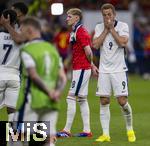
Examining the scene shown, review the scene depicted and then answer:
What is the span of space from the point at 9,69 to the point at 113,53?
2064 mm

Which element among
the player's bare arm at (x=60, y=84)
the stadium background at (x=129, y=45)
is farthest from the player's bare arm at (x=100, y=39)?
the player's bare arm at (x=60, y=84)

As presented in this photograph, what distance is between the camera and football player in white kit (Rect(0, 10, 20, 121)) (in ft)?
42.3

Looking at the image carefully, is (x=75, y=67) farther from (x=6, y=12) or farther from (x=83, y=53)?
(x=6, y=12)

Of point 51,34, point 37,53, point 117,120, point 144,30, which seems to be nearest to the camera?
point 37,53

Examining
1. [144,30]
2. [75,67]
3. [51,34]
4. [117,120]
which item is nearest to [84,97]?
[75,67]

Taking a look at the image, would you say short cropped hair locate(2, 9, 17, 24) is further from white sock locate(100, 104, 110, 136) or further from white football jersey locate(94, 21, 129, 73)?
white sock locate(100, 104, 110, 136)

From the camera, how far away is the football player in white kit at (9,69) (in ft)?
42.3

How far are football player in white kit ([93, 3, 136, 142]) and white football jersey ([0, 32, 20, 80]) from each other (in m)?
1.68

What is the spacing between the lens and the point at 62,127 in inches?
622

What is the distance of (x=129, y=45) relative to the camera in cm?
3200

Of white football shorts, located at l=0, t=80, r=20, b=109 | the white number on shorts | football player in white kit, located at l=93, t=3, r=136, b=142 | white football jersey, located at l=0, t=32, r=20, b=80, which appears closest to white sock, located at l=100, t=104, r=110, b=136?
football player in white kit, located at l=93, t=3, r=136, b=142

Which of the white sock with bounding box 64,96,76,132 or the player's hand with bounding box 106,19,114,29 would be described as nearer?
the player's hand with bounding box 106,19,114,29

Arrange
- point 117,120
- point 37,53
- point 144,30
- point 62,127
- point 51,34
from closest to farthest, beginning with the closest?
point 37,53
point 62,127
point 117,120
point 51,34
point 144,30

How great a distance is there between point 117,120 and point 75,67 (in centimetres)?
298
